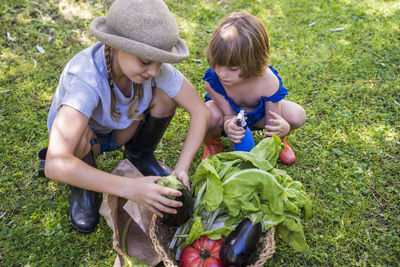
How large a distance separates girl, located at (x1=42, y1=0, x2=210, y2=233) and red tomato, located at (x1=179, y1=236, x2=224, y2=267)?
32 centimetres

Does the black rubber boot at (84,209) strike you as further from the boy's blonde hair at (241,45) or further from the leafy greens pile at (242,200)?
the boy's blonde hair at (241,45)

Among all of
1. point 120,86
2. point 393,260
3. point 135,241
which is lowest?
point 393,260

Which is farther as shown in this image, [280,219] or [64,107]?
[280,219]

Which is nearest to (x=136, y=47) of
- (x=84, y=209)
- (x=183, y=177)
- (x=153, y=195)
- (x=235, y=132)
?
(x=153, y=195)

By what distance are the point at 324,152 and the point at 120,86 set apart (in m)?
1.92

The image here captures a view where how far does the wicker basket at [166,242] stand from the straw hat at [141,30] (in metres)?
1.01

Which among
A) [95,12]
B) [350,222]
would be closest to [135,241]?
[350,222]

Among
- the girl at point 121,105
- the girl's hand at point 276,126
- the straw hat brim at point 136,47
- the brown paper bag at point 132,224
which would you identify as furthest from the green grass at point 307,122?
the straw hat brim at point 136,47

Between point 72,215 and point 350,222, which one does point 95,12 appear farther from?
point 350,222

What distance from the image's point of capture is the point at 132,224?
238 centimetres

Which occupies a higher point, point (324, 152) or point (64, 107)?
point (64, 107)

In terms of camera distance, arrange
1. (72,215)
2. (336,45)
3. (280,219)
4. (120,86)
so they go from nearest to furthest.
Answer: (280,219) < (120,86) < (72,215) < (336,45)

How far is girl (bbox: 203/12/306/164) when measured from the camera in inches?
94.3

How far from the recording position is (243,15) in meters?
Result: 2.49
